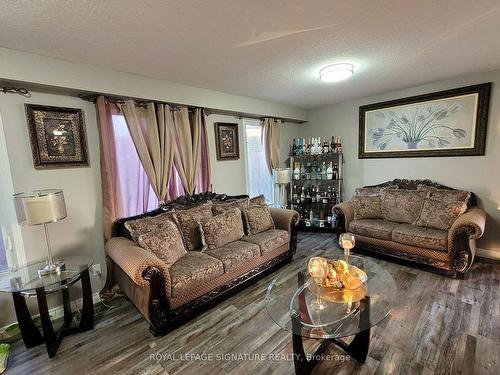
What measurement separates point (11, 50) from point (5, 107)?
0.47 metres

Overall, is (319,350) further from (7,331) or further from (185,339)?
(7,331)

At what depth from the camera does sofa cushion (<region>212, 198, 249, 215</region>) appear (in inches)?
118

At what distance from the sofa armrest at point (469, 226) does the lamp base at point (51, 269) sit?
154 inches

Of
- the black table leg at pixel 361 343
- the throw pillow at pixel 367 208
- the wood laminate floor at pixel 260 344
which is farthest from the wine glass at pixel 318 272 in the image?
the throw pillow at pixel 367 208

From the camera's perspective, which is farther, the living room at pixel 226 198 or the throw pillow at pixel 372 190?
the throw pillow at pixel 372 190

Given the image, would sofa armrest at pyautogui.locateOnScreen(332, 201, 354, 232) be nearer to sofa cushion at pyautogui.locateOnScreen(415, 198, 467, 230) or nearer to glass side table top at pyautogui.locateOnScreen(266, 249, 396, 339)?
sofa cushion at pyautogui.locateOnScreen(415, 198, 467, 230)

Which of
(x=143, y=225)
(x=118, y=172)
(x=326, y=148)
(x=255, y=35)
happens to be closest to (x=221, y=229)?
(x=143, y=225)

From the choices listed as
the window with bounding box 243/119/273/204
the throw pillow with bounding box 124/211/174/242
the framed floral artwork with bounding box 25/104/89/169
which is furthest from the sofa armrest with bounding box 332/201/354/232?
the framed floral artwork with bounding box 25/104/89/169

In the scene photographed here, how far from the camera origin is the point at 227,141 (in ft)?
11.9

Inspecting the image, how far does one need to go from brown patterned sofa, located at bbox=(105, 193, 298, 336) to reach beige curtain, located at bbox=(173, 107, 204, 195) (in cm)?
27

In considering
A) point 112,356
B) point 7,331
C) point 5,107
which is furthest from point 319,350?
point 5,107

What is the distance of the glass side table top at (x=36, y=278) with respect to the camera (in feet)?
5.82

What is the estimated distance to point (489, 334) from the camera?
72.5 inches

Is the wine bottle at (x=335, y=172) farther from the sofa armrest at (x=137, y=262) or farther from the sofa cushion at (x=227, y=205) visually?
the sofa armrest at (x=137, y=262)
